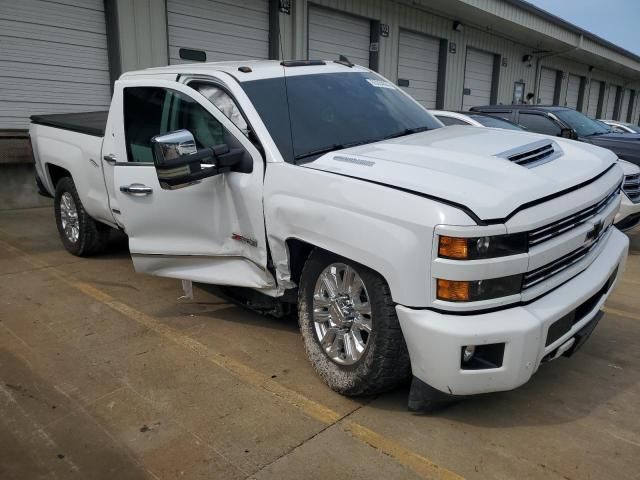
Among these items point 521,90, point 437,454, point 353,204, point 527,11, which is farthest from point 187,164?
point 521,90

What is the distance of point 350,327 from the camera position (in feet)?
9.53

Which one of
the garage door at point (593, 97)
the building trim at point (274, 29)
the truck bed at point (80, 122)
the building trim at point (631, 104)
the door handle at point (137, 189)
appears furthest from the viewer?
the building trim at point (631, 104)

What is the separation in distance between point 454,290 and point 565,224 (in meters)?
0.78

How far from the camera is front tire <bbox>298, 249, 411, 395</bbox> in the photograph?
2.63 m

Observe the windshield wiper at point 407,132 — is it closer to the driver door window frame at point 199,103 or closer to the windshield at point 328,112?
the windshield at point 328,112

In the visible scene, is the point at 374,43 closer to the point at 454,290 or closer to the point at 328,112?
the point at 328,112

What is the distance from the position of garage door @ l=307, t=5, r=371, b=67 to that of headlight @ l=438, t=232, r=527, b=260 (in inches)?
443

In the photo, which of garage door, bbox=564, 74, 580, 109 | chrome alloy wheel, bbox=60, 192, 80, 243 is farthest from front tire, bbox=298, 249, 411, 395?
garage door, bbox=564, 74, 580, 109

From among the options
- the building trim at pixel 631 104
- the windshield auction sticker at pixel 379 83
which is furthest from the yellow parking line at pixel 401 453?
the building trim at pixel 631 104

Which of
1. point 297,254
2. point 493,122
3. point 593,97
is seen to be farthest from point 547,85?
point 297,254

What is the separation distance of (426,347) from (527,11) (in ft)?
61.1

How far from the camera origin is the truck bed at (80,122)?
5.05 meters

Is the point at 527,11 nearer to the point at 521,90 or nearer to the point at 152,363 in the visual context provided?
the point at 521,90

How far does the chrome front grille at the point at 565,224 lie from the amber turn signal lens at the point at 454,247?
1.19 feet
